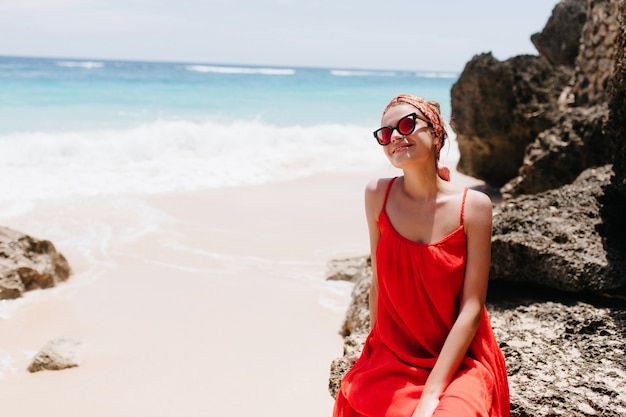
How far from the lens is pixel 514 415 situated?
239 centimetres

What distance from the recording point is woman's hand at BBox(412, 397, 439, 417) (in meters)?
1.95

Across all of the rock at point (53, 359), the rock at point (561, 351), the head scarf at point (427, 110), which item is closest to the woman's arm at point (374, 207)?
the head scarf at point (427, 110)

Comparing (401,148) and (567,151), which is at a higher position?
(401,148)

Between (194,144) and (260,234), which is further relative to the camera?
(194,144)

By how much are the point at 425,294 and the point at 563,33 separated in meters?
10.3

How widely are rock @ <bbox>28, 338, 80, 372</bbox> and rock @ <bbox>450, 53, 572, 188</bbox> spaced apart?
653 cm


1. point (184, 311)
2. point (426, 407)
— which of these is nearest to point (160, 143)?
point (184, 311)

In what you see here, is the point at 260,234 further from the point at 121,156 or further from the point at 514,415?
the point at 121,156

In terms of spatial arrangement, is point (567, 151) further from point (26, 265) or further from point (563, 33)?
point (563, 33)

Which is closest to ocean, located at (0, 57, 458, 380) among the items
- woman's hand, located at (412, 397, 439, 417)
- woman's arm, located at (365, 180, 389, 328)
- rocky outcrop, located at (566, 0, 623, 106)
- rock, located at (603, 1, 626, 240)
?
rock, located at (603, 1, 626, 240)

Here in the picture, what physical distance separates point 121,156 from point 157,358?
1089 centimetres

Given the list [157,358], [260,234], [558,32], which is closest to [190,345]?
[157,358]

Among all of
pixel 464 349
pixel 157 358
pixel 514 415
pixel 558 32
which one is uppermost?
pixel 558 32

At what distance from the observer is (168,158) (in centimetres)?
1370
